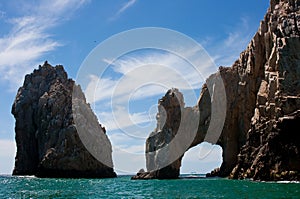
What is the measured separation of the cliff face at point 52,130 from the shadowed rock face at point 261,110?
19.5m

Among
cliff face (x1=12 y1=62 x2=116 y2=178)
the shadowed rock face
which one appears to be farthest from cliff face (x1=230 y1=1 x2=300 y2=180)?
cliff face (x1=12 y1=62 x2=116 y2=178)

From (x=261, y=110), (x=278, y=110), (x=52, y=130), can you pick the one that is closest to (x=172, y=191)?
(x=278, y=110)

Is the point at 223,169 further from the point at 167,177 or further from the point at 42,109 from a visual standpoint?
the point at 42,109

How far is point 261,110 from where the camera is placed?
71.6m

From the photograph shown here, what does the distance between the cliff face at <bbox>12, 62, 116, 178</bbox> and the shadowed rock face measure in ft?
63.8

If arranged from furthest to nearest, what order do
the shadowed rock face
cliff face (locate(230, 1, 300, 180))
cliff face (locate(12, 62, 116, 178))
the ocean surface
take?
cliff face (locate(12, 62, 116, 178)), the shadowed rock face, cliff face (locate(230, 1, 300, 180)), the ocean surface

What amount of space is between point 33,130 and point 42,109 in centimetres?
1006

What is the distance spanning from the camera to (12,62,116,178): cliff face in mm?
108562

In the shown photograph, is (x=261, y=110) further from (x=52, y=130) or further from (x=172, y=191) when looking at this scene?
(x=52, y=130)

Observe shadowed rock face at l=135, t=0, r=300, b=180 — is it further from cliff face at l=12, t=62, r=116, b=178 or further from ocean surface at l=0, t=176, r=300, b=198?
cliff face at l=12, t=62, r=116, b=178

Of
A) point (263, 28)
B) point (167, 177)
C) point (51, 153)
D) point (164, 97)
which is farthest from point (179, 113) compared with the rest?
point (51, 153)

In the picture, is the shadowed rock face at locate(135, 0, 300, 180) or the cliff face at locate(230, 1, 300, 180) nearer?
the cliff face at locate(230, 1, 300, 180)

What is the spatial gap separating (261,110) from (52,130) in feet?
205

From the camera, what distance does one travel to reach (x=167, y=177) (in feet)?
308
